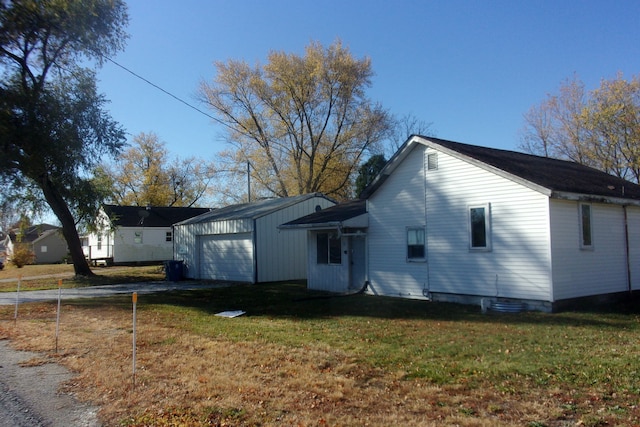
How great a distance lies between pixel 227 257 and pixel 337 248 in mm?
7766

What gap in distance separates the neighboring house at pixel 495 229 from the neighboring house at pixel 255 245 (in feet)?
22.4

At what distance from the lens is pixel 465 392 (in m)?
6.04

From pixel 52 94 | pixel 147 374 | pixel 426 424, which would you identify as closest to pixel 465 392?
pixel 426 424

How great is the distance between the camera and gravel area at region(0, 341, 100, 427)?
17.8ft

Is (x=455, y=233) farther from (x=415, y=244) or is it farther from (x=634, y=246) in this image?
(x=634, y=246)

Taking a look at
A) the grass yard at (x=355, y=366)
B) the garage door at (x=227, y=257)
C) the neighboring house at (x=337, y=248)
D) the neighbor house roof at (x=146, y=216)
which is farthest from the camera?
the neighbor house roof at (x=146, y=216)

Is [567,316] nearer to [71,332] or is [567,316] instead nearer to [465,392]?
[465,392]

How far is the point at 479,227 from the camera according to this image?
44.4 feet

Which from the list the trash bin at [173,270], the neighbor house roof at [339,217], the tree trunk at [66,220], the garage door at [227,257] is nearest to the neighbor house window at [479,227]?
the neighbor house roof at [339,217]

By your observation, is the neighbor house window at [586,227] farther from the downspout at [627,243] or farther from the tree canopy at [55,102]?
the tree canopy at [55,102]

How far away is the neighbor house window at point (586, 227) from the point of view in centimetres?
1300

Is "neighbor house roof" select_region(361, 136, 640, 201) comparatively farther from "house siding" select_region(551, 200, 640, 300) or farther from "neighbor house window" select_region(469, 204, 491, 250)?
"neighbor house window" select_region(469, 204, 491, 250)

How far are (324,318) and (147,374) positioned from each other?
5502mm

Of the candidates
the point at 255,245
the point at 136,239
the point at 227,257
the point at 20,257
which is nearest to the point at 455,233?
the point at 255,245
